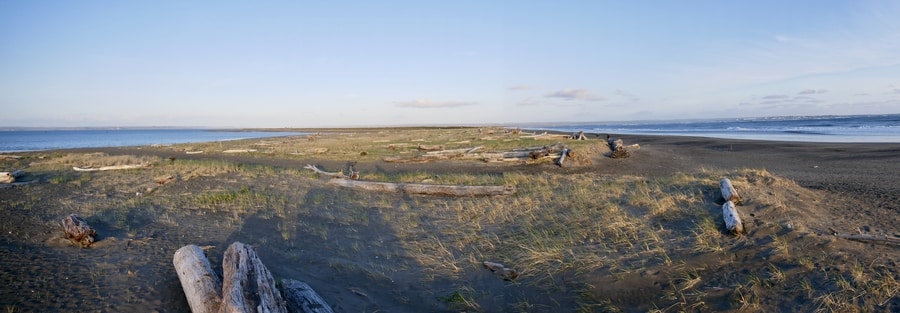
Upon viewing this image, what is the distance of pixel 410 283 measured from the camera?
6750 mm

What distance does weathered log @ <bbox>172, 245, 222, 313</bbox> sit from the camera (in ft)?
16.7

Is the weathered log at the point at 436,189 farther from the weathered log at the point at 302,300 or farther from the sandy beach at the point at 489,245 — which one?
the weathered log at the point at 302,300

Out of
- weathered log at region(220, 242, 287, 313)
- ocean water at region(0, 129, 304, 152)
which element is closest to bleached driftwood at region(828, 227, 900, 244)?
weathered log at region(220, 242, 287, 313)

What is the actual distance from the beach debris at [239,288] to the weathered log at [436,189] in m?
6.98

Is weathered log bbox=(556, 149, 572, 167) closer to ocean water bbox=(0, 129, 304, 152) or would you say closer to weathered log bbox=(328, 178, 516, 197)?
weathered log bbox=(328, 178, 516, 197)

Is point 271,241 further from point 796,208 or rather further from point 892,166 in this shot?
point 892,166

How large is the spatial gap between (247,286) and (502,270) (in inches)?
141

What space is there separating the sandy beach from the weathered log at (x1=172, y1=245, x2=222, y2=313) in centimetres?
26

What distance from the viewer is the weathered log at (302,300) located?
534cm

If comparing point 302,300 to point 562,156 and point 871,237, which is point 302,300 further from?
point 562,156

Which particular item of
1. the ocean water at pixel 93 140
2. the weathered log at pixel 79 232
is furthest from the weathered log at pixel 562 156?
the ocean water at pixel 93 140

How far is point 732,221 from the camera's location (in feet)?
22.7

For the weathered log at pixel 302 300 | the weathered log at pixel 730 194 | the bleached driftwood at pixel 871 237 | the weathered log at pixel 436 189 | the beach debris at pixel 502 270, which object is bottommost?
the beach debris at pixel 502 270

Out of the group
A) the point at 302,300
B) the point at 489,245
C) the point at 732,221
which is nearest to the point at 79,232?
the point at 302,300
